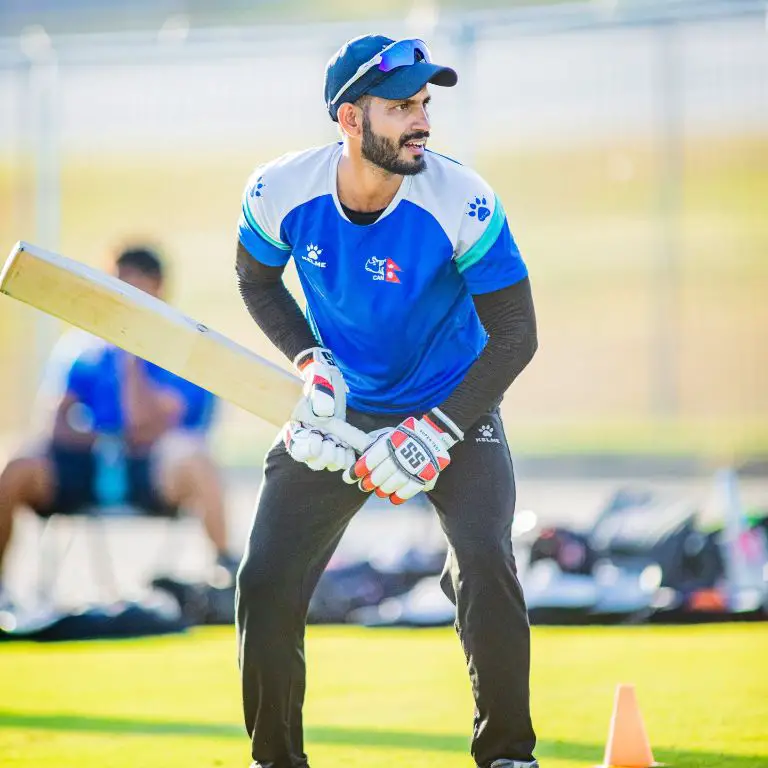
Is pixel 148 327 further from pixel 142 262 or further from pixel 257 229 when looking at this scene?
pixel 142 262

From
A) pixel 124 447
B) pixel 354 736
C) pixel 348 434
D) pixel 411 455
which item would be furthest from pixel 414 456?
pixel 124 447

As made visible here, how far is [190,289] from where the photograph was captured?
28.4 ft

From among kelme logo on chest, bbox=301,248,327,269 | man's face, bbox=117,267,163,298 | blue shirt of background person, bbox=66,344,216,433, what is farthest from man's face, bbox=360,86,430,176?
blue shirt of background person, bbox=66,344,216,433

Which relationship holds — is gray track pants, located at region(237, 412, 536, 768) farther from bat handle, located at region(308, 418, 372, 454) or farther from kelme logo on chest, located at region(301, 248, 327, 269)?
kelme logo on chest, located at region(301, 248, 327, 269)

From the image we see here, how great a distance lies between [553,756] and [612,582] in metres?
2.42

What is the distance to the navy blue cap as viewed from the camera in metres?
3.84

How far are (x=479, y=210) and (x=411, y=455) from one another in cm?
66

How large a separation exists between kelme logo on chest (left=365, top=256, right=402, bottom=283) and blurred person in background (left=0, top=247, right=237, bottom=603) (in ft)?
10.2

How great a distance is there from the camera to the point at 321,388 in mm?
3996

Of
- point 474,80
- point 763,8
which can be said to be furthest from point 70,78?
point 763,8

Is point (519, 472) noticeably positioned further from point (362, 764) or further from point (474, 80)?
point (362, 764)

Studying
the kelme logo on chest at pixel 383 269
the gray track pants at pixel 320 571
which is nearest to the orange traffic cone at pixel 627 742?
the gray track pants at pixel 320 571

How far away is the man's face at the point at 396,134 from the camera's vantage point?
12.7 feet

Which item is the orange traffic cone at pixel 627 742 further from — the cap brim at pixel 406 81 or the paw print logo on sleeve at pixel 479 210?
the cap brim at pixel 406 81
